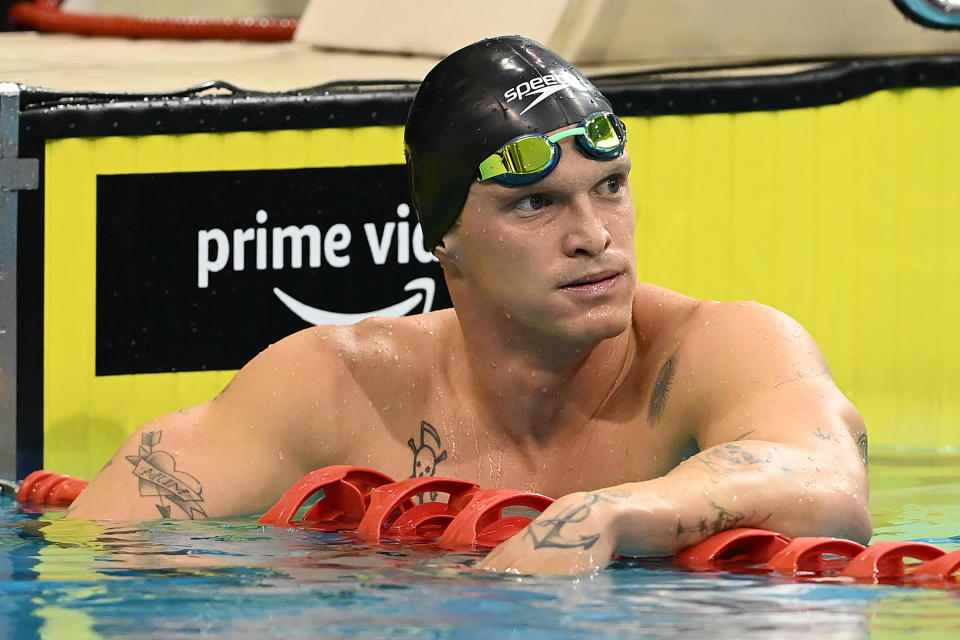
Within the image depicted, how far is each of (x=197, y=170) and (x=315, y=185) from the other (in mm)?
351

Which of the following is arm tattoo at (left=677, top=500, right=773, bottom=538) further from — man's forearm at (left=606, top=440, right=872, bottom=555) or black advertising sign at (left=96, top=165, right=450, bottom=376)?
black advertising sign at (left=96, top=165, right=450, bottom=376)

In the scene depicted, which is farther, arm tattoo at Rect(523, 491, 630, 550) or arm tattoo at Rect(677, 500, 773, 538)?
arm tattoo at Rect(677, 500, 773, 538)

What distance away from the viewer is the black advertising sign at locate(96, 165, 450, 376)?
194 inches

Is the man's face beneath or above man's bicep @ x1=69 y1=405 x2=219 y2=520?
above

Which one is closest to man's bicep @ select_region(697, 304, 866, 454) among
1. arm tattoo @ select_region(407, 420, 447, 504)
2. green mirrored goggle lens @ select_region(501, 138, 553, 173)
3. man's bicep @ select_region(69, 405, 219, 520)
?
green mirrored goggle lens @ select_region(501, 138, 553, 173)

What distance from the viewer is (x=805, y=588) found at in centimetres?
256

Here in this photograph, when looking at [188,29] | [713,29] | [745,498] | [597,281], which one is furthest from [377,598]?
[188,29]

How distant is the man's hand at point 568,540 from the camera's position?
263 cm

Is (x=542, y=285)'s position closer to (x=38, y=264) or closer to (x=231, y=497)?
(x=231, y=497)

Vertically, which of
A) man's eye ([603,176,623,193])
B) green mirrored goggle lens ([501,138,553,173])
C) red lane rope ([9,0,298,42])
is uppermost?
red lane rope ([9,0,298,42])

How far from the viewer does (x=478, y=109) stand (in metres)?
3.25

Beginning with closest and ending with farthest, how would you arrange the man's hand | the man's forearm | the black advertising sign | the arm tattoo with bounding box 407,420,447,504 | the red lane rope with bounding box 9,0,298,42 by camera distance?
the man's hand, the man's forearm, the arm tattoo with bounding box 407,420,447,504, the black advertising sign, the red lane rope with bounding box 9,0,298,42

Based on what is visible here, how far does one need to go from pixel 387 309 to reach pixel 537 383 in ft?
5.76

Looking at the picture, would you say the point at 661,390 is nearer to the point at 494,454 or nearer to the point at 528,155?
the point at 494,454
